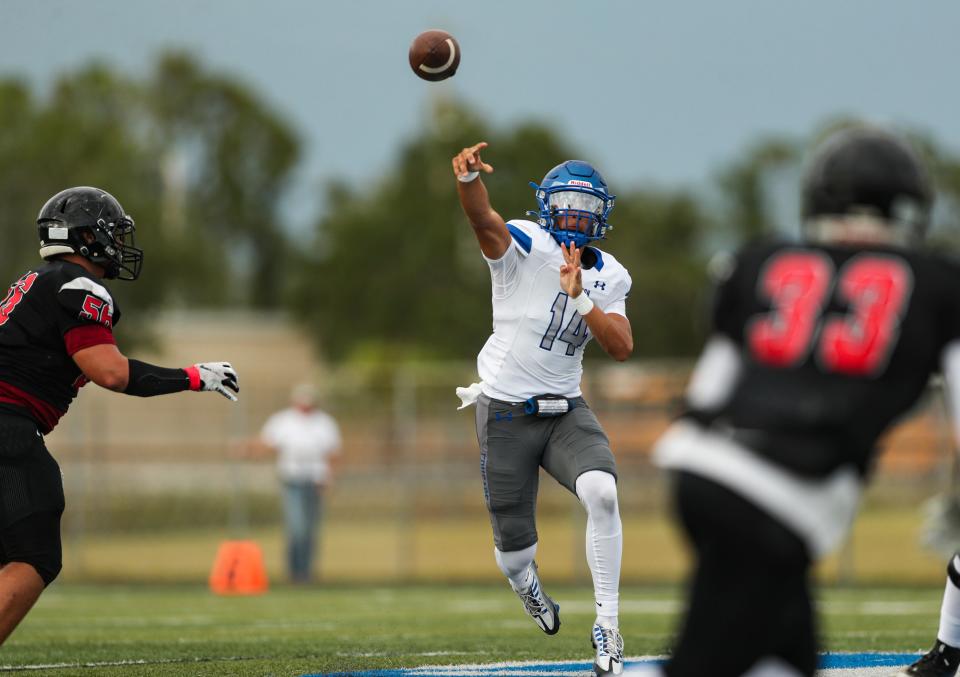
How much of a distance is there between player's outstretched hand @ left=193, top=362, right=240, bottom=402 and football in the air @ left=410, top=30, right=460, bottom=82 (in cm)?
203

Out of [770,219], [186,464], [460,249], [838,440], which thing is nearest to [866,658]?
[838,440]

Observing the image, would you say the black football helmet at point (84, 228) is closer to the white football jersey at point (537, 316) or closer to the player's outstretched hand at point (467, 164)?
the player's outstretched hand at point (467, 164)

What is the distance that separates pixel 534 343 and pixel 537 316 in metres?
0.13

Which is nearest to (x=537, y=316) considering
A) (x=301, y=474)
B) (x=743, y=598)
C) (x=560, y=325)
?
(x=560, y=325)

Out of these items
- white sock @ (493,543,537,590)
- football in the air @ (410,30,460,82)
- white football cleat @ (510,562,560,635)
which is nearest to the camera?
white sock @ (493,543,537,590)

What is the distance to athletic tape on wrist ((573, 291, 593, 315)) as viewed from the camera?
6.15m

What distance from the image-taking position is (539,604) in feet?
22.8

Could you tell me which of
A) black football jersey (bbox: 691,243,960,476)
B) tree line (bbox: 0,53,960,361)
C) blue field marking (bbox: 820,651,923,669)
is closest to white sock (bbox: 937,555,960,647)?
blue field marking (bbox: 820,651,923,669)

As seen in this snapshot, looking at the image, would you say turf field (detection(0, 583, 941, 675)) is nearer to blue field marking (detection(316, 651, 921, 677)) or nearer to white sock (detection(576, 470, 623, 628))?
blue field marking (detection(316, 651, 921, 677))

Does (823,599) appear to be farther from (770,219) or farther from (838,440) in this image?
(770,219)

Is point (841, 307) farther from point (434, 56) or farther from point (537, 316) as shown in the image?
point (434, 56)

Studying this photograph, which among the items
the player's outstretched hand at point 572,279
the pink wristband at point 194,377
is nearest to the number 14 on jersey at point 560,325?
the player's outstretched hand at point 572,279

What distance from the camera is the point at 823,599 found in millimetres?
12766

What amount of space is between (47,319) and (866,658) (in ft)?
12.5
